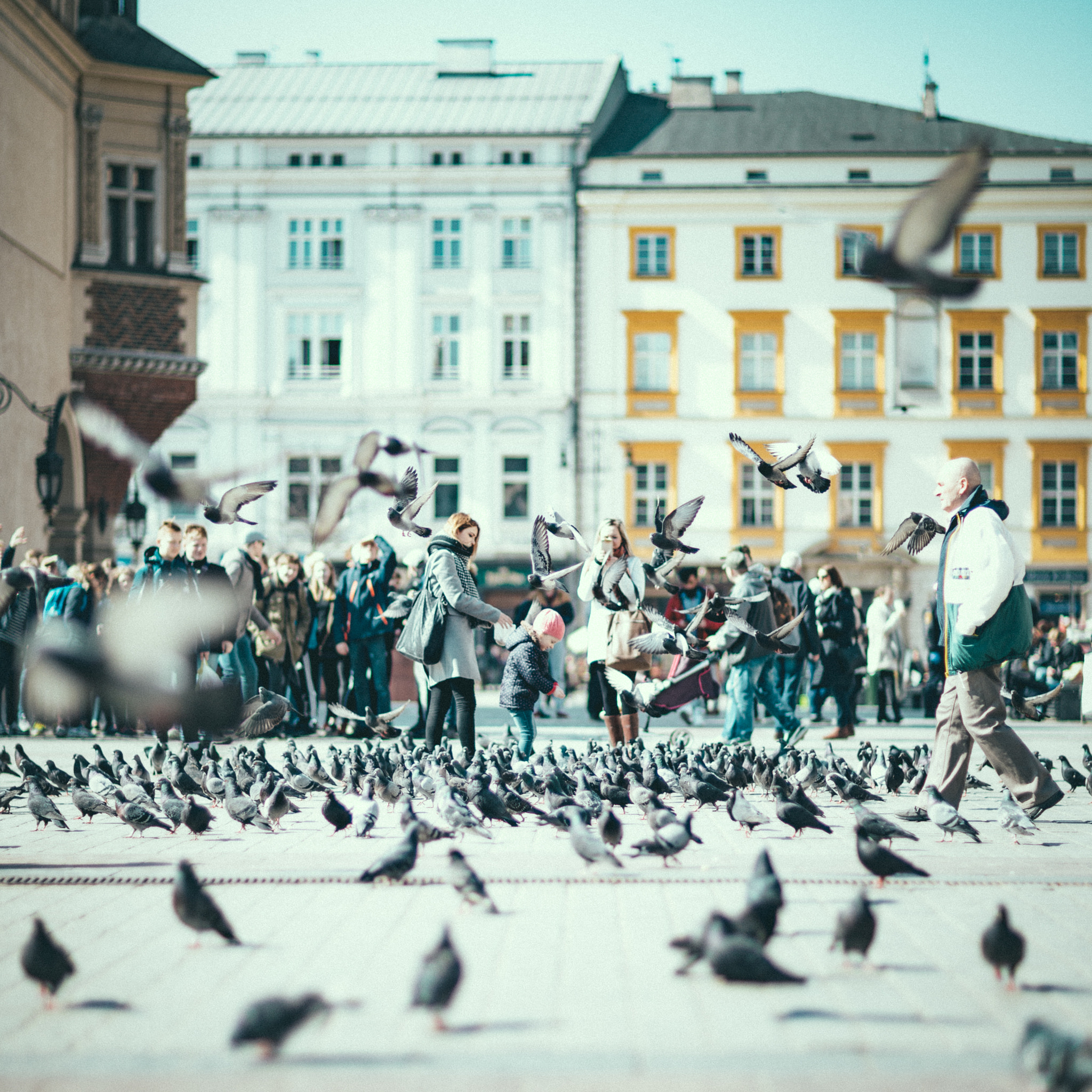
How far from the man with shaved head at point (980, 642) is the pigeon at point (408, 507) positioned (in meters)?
3.90

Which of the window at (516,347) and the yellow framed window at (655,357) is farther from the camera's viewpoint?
the window at (516,347)

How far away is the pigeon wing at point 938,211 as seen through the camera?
6059mm

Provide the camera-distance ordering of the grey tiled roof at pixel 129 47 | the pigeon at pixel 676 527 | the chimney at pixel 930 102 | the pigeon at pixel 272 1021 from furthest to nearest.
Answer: the chimney at pixel 930 102, the grey tiled roof at pixel 129 47, the pigeon at pixel 676 527, the pigeon at pixel 272 1021

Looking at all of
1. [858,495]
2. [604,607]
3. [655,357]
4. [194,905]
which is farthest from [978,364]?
[194,905]

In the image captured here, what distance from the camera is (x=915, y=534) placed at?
923 cm

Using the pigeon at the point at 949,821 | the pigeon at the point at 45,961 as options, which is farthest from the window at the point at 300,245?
the pigeon at the point at 45,961

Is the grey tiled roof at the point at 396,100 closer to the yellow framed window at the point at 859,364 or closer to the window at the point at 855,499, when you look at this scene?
the yellow framed window at the point at 859,364

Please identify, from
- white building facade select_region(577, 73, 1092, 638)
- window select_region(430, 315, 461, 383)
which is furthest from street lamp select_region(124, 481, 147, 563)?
white building facade select_region(577, 73, 1092, 638)

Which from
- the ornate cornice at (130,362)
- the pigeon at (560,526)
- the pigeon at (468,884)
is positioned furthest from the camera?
the ornate cornice at (130,362)

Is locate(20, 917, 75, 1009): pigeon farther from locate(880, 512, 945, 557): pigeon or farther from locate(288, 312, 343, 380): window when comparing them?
locate(288, 312, 343, 380): window

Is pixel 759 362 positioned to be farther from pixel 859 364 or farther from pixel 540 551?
pixel 540 551

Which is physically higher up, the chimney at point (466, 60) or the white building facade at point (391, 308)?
the chimney at point (466, 60)

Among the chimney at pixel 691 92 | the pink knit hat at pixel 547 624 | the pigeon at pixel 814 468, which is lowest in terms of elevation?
the pink knit hat at pixel 547 624

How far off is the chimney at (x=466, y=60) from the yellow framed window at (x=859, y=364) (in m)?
12.9
